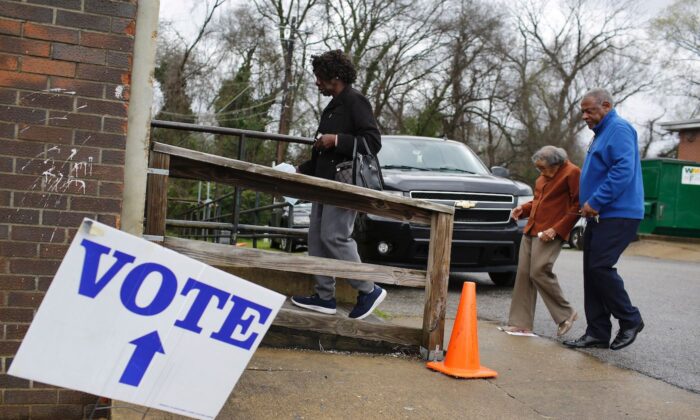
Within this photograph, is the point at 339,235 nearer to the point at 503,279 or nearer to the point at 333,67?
the point at 333,67

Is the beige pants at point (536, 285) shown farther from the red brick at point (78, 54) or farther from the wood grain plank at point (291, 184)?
the red brick at point (78, 54)

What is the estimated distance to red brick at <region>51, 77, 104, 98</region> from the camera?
333cm

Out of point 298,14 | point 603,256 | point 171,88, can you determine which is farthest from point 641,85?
point 603,256

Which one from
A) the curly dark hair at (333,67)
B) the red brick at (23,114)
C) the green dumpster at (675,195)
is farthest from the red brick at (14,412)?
the green dumpster at (675,195)

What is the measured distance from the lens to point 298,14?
112 feet

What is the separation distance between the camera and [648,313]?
7.48 metres

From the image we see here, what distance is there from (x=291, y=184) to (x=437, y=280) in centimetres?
113

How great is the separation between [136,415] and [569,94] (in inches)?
1816

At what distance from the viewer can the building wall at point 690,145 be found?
2822 centimetres

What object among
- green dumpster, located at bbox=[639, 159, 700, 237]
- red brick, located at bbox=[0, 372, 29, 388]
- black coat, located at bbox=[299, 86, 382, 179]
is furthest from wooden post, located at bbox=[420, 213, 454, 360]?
green dumpster, located at bbox=[639, 159, 700, 237]

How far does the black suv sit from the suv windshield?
0.01m

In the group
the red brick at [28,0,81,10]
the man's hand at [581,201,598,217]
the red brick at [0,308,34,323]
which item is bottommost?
the red brick at [0,308,34,323]

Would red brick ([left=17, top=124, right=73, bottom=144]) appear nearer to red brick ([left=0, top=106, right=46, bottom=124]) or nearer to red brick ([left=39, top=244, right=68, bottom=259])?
red brick ([left=0, top=106, right=46, bottom=124])

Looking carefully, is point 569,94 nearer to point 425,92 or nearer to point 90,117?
point 425,92
